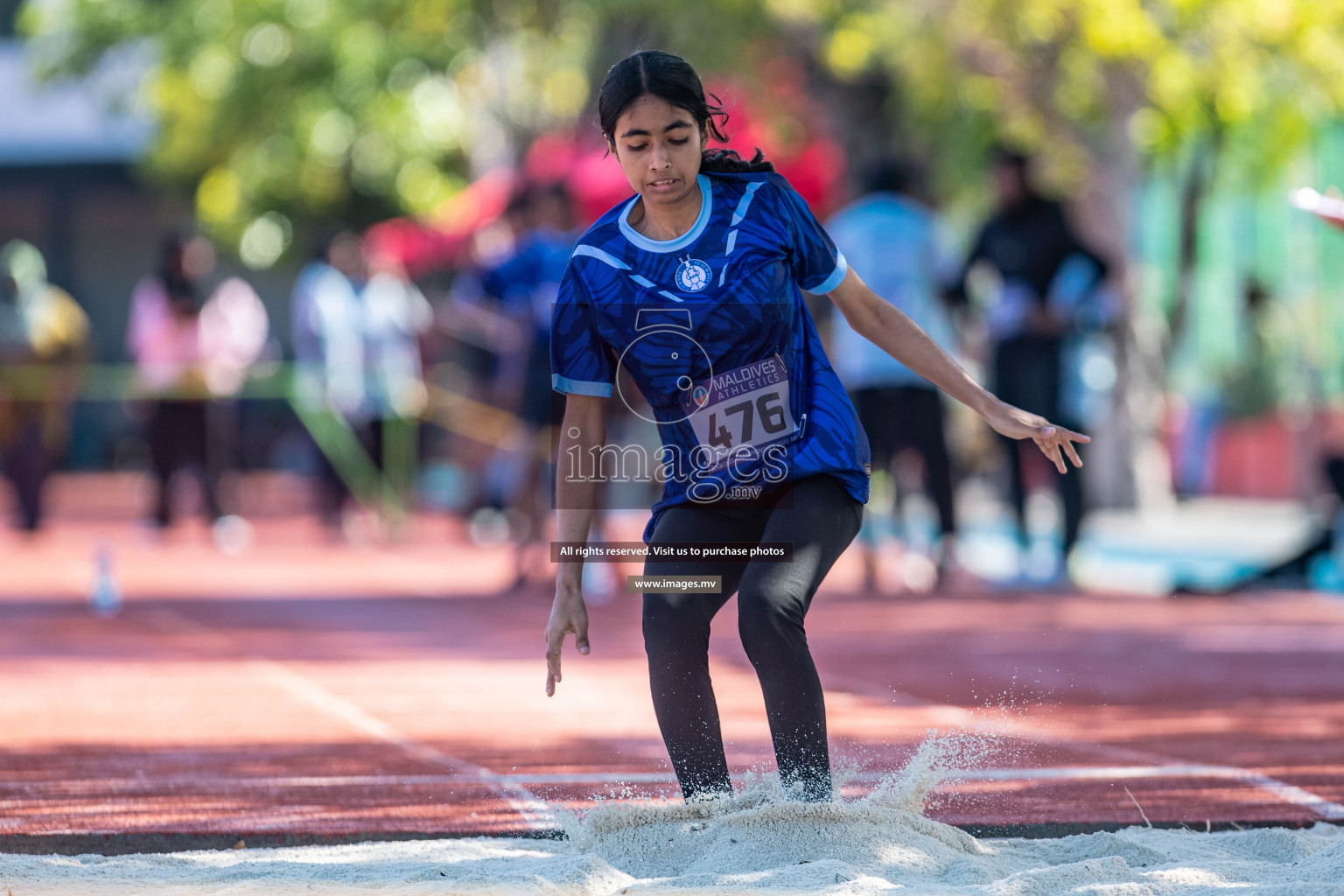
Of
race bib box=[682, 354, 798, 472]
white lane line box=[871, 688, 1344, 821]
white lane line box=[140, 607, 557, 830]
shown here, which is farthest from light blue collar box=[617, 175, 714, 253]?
white lane line box=[871, 688, 1344, 821]

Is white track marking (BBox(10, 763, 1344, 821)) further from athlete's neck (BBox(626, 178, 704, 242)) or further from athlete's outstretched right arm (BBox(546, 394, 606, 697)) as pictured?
athlete's neck (BBox(626, 178, 704, 242))

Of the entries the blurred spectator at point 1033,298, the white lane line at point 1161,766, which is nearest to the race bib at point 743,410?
the white lane line at point 1161,766

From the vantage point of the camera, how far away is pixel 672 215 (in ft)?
13.3

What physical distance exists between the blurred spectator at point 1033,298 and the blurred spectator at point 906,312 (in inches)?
12.8

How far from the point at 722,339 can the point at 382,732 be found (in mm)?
2685

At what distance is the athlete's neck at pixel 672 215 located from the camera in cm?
404

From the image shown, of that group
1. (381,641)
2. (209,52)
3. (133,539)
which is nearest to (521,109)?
(209,52)

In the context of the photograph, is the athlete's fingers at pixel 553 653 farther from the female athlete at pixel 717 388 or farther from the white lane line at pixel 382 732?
the white lane line at pixel 382 732

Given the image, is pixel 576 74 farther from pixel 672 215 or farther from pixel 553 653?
pixel 553 653

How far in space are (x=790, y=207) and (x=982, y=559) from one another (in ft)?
32.7

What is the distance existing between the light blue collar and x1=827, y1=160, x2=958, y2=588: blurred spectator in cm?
605

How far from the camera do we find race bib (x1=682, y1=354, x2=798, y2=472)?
160 inches

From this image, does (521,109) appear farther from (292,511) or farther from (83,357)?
(83,357)

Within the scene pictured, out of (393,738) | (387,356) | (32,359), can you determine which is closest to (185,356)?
(32,359)
